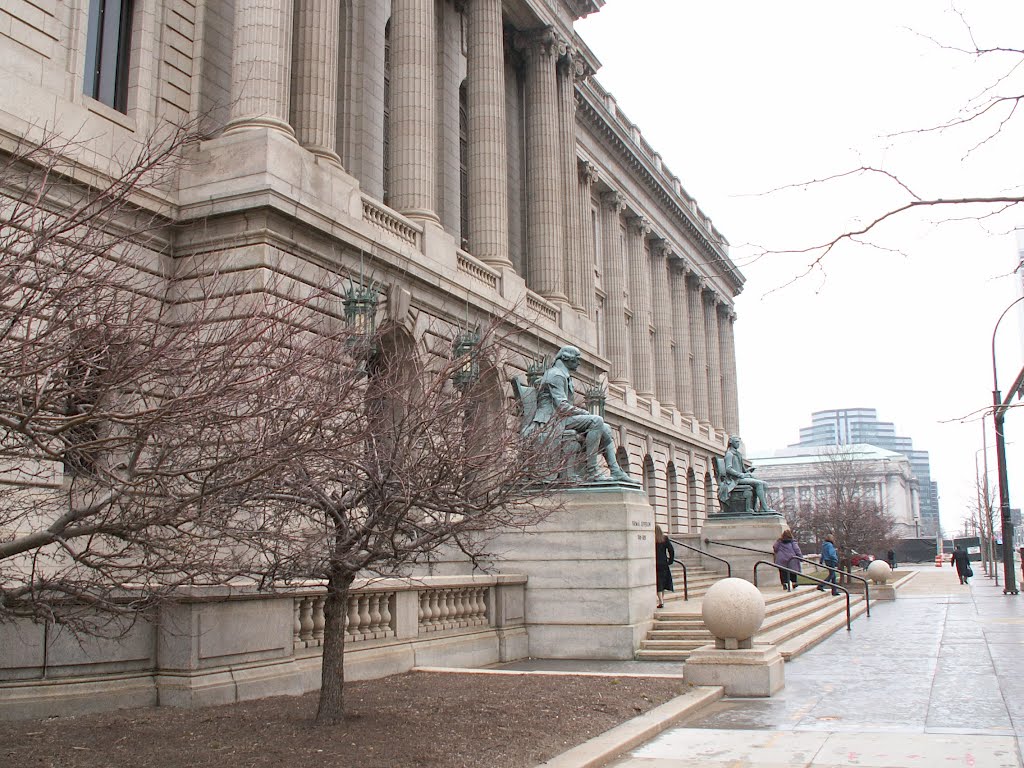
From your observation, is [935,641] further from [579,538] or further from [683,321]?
[683,321]

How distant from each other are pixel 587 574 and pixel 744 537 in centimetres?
1647

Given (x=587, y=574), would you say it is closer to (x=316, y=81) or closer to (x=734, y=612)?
(x=734, y=612)

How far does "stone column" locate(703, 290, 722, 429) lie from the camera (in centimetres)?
6944

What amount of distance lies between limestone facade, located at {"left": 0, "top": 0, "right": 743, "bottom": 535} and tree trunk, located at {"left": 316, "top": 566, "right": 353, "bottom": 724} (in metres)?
3.62

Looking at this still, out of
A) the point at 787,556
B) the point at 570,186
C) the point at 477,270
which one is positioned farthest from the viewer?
the point at 570,186

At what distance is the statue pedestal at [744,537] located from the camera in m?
30.7

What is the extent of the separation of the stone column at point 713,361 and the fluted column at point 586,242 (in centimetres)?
2437

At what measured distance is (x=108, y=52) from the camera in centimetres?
2103

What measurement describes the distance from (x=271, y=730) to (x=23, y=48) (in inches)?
584

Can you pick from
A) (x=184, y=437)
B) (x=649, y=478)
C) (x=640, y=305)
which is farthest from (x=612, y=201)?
(x=184, y=437)

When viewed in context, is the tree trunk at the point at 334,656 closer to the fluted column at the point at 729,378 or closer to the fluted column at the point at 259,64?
the fluted column at the point at 259,64

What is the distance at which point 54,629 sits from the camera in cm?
989

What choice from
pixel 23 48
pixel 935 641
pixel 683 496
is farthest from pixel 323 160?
pixel 683 496

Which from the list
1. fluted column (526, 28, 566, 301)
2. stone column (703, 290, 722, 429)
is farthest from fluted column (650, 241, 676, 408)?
fluted column (526, 28, 566, 301)
